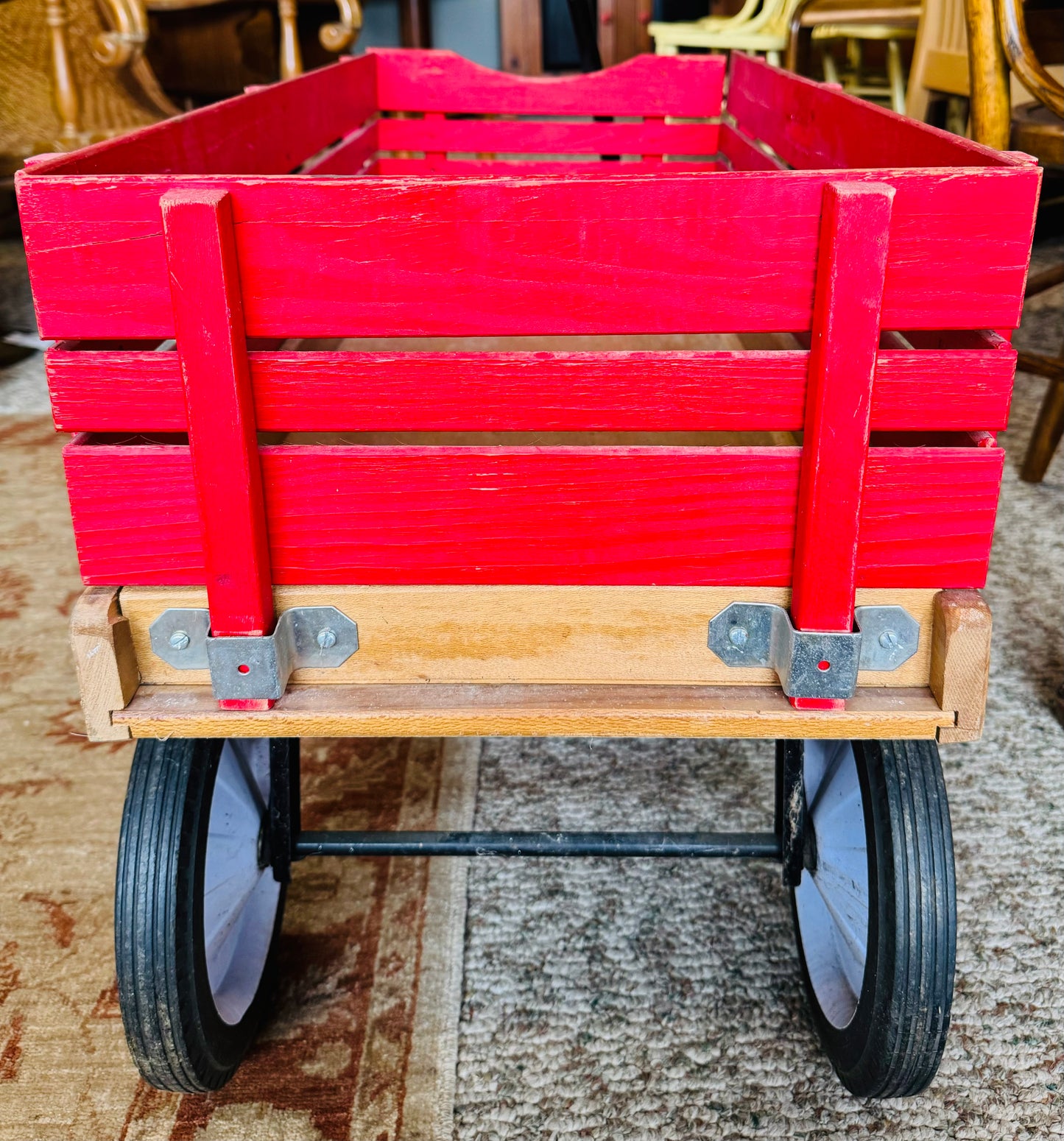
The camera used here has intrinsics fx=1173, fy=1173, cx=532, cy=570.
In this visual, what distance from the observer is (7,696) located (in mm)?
1789

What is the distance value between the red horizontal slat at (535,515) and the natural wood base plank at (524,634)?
12mm

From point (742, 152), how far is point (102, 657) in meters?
1.48

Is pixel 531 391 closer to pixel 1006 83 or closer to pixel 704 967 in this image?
pixel 704 967

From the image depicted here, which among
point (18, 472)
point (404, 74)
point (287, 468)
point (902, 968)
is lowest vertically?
point (18, 472)

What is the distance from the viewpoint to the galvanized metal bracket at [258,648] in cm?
87

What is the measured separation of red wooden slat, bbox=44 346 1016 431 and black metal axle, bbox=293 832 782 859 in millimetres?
491

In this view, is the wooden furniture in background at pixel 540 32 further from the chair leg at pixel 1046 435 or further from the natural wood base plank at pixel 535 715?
the natural wood base plank at pixel 535 715

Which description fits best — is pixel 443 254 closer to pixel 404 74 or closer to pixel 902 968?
pixel 902 968

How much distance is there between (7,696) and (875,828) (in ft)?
4.41

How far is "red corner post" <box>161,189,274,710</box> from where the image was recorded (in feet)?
2.54

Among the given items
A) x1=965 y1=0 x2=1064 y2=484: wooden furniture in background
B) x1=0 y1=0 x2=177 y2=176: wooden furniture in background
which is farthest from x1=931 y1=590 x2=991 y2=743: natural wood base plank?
x1=0 y1=0 x2=177 y2=176: wooden furniture in background

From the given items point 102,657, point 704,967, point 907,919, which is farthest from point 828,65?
point 102,657

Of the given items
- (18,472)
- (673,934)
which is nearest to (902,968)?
(673,934)

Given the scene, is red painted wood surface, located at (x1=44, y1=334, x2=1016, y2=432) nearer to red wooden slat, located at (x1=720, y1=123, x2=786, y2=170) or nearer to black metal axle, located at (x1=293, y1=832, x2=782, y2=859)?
black metal axle, located at (x1=293, y1=832, x2=782, y2=859)
